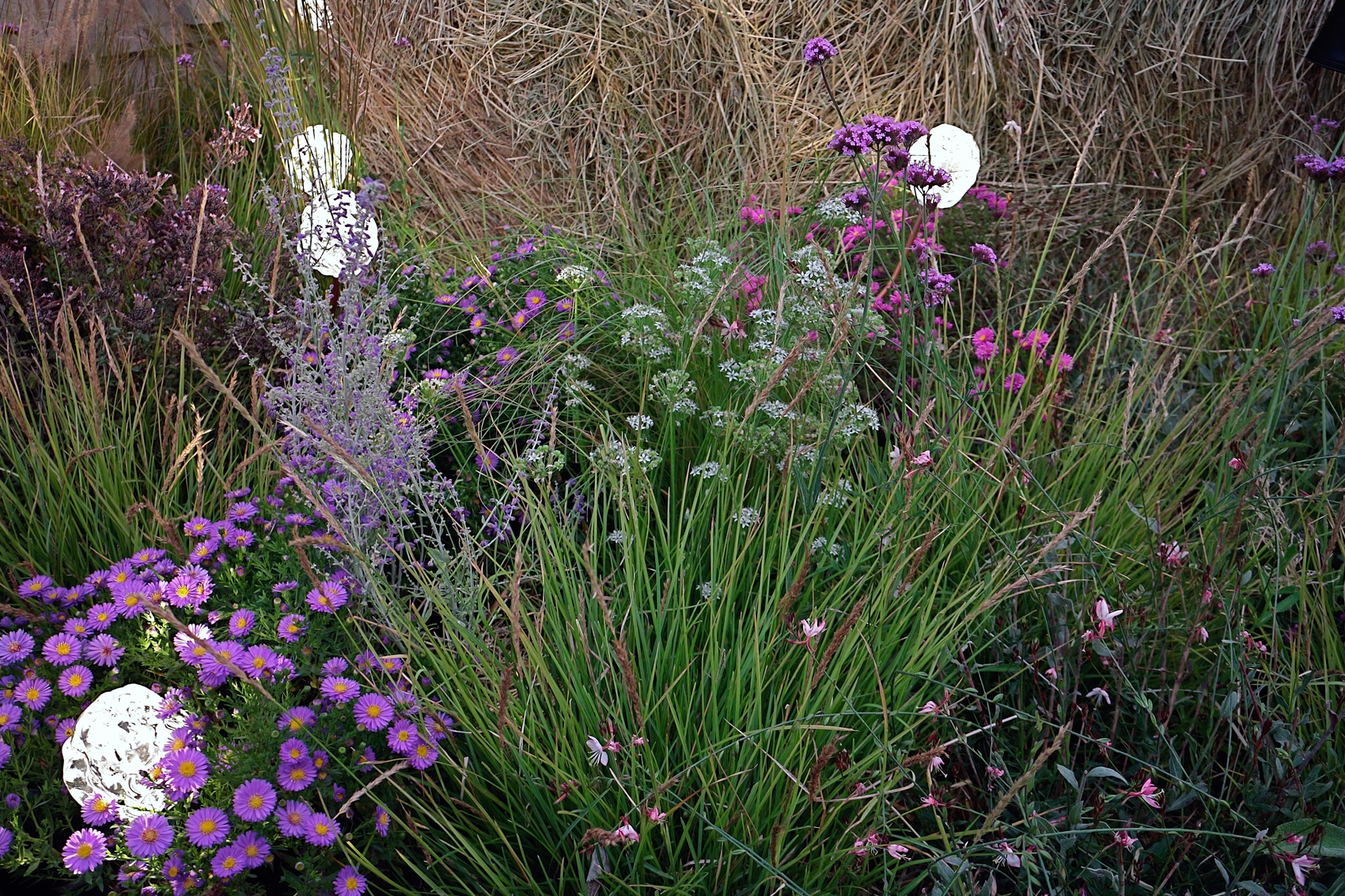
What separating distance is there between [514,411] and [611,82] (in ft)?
6.24

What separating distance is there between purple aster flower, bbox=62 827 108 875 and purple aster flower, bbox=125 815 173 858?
5 cm

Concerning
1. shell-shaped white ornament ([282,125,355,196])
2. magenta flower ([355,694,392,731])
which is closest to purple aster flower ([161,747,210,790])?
magenta flower ([355,694,392,731])

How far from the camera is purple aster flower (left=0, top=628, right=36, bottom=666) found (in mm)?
1641

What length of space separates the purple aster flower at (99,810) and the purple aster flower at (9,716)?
209mm

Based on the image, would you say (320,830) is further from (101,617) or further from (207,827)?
(101,617)

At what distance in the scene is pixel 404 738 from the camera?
4.85 feet

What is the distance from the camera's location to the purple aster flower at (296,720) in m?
1.48

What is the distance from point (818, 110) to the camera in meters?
3.90

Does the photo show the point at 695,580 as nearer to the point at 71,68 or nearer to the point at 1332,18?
the point at 1332,18

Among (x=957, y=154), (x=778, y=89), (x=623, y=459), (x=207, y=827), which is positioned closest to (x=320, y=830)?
(x=207, y=827)

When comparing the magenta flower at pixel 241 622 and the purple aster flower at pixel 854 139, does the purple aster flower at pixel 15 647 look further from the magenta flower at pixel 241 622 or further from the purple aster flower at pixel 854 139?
the purple aster flower at pixel 854 139

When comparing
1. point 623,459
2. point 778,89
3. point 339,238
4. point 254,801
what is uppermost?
point 339,238

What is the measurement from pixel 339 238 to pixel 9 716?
3.27ft

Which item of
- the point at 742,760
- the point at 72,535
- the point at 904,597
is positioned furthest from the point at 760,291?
the point at 72,535
